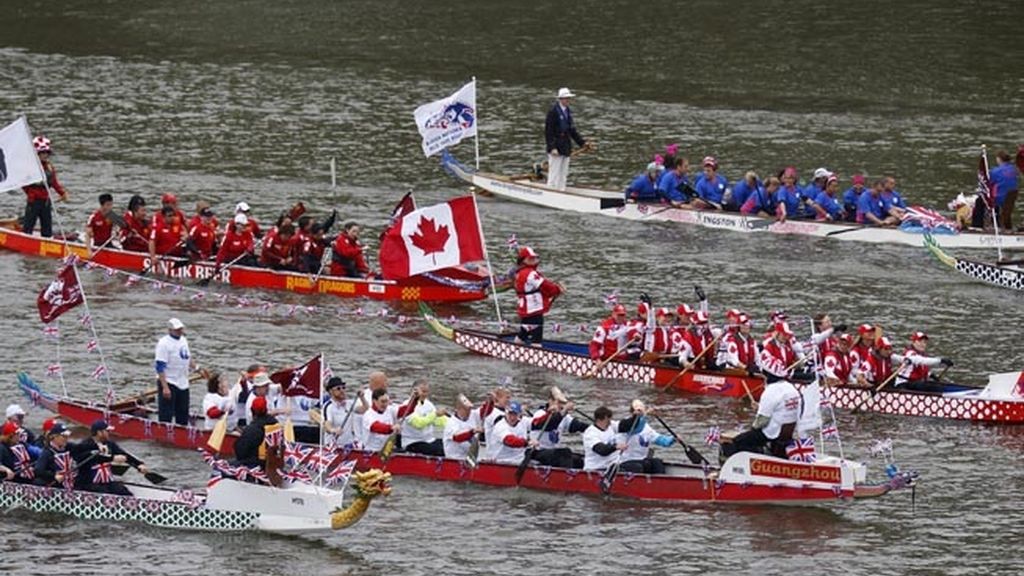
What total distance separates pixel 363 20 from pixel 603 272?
34064 millimetres

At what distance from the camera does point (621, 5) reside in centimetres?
8112

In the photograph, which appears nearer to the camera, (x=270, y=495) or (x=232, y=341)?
(x=270, y=495)

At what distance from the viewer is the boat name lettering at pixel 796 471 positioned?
32.3m

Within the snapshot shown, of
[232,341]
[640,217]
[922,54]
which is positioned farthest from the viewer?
[922,54]

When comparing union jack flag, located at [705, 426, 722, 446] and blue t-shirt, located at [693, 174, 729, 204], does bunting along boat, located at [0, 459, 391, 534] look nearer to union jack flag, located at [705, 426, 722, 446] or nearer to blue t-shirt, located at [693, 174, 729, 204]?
union jack flag, located at [705, 426, 722, 446]

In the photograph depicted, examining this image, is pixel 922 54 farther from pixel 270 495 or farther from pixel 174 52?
pixel 270 495

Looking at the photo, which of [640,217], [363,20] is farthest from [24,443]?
[363,20]

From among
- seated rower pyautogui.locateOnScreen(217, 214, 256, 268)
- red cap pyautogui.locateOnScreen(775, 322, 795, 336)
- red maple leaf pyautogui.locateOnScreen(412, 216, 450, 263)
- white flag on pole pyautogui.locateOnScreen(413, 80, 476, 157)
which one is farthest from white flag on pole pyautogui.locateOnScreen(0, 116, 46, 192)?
red cap pyautogui.locateOnScreen(775, 322, 795, 336)

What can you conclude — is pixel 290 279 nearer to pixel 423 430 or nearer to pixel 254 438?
pixel 423 430

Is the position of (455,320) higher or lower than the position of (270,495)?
higher

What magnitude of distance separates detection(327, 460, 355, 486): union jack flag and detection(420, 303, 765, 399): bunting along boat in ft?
26.4

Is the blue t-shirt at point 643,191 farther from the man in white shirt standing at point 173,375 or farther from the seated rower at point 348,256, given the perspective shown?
the man in white shirt standing at point 173,375

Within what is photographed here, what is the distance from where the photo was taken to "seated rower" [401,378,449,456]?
34562mm

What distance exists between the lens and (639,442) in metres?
33.4
